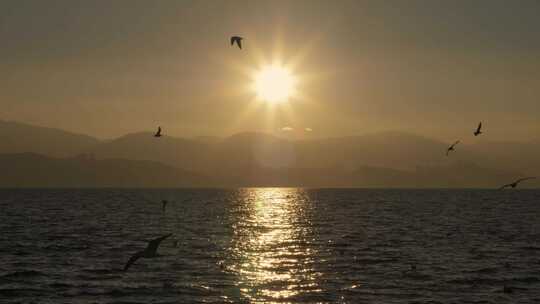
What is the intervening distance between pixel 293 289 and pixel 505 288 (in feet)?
38.4

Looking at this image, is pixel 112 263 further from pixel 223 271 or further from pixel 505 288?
pixel 505 288

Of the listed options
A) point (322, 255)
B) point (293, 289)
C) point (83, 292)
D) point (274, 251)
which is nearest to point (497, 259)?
point (322, 255)

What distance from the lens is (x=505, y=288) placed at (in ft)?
123

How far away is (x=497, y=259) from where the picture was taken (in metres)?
50.7

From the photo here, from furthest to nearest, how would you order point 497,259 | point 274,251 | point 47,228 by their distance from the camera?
1. point 47,228
2. point 274,251
3. point 497,259

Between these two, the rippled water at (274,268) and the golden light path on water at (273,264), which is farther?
the golden light path on water at (273,264)

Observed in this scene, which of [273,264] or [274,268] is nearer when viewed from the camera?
[274,268]

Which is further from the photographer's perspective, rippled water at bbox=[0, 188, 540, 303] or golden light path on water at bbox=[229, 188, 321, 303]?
golden light path on water at bbox=[229, 188, 321, 303]

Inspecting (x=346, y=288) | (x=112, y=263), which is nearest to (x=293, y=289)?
(x=346, y=288)

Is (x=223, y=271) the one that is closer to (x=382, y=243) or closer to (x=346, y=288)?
(x=346, y=288)

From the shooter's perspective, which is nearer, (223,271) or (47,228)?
(223,271)

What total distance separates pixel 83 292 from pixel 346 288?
14.2 meters

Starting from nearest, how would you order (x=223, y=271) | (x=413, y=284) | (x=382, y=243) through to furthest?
(x=413, y=284) → (x=223, y=271) → (x=382, y=243)

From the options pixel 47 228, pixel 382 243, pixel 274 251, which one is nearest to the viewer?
pixel 274 251
